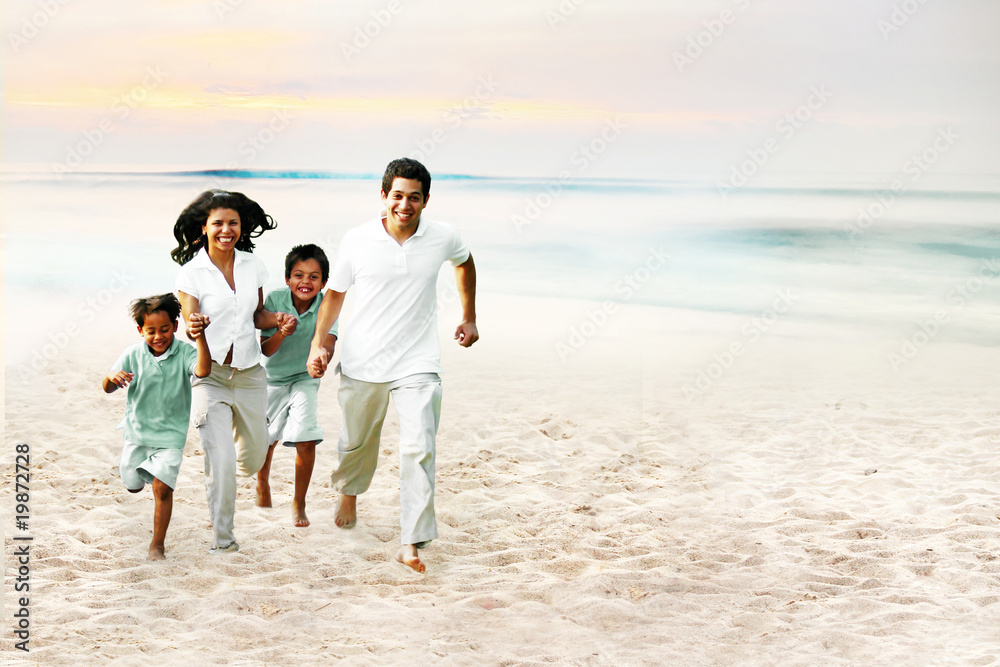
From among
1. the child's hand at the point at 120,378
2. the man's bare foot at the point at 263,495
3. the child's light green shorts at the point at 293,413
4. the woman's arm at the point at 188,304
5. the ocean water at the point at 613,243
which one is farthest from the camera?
the ocean water at the point at 613,243

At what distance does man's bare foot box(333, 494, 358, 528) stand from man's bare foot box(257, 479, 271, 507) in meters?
0.49

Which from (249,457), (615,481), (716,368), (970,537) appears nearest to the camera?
(249,457)

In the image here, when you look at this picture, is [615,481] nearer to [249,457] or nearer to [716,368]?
[249,457]

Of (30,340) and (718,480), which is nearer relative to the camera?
(718,480)

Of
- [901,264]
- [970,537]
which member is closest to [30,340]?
[970,537]

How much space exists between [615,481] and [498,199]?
67.9 ft

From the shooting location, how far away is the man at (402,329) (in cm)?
456

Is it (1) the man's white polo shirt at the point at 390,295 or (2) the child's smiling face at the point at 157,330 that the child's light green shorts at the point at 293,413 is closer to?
(1) the man's white polo shirt at the point at 390,295

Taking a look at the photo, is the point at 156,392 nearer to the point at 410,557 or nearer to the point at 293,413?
the point at 293,413

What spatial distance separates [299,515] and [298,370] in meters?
0.73

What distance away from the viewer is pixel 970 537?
17.3 feet

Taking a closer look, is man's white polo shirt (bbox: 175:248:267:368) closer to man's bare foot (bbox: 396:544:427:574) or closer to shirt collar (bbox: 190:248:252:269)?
shirt collar (bbox: 190:248:252:269)

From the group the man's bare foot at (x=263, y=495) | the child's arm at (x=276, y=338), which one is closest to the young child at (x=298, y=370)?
the child's arm at (x=276, y=338)

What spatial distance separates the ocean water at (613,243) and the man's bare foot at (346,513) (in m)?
5.11
